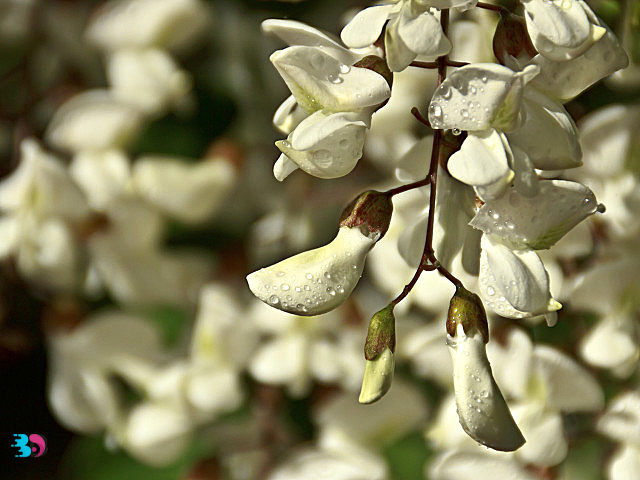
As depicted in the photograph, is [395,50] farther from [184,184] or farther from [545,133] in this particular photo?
[184,184]

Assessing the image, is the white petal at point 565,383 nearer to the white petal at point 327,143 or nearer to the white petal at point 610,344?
the white petal at point 610,344

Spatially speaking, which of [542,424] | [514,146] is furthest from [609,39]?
[542,424]

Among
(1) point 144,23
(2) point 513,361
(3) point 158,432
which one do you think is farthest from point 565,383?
(1) point 144,23

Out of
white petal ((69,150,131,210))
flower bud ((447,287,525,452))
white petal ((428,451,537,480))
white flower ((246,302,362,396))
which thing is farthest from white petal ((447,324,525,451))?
white petal ((69,150,131,210))

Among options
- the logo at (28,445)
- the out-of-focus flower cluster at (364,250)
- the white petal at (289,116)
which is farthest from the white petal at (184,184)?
the white petal at (289,116)

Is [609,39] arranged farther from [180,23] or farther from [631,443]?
[180,23]

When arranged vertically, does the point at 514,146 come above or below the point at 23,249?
above

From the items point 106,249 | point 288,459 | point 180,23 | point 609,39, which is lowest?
point 288,459

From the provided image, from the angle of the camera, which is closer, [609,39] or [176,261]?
[609,39]
